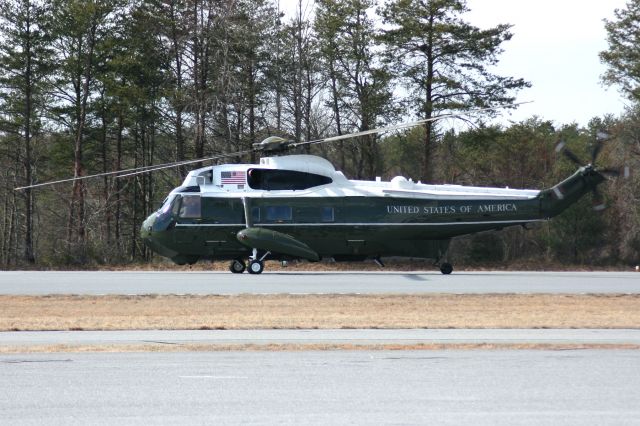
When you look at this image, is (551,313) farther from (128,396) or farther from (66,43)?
(66,43)

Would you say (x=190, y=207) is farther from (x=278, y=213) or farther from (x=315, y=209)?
(x=315, y=209)

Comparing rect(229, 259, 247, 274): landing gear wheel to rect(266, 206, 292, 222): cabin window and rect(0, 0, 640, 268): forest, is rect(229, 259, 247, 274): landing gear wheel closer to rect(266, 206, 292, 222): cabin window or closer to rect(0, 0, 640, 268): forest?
rect(266, 206, 292, 222): cabin window

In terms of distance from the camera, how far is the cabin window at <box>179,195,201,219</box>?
31.7 meters

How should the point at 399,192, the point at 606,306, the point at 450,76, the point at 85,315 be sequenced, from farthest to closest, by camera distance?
the point at 450,76 → the point at 399,192 → the point at 606,306 → the point at 85,315

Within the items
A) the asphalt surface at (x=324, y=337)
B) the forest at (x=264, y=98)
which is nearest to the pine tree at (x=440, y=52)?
the forest at (x=264, y=98)

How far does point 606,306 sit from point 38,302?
1265 centimetres

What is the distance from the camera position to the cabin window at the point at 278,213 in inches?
1249

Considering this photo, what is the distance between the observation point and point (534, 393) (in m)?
10.2

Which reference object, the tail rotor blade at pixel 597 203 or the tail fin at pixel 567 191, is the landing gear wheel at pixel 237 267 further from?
the tail rotor blade at pixel 597 203

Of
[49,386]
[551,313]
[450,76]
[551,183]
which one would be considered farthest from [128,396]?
[551,183]

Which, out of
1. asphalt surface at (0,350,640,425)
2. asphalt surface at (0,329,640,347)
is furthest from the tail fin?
asphalt surface at (0,350,640,425)

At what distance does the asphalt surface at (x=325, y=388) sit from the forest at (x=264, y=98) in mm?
30530

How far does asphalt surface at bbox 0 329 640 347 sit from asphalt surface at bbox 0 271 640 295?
8.02 m

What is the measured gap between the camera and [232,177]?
3161 cm
